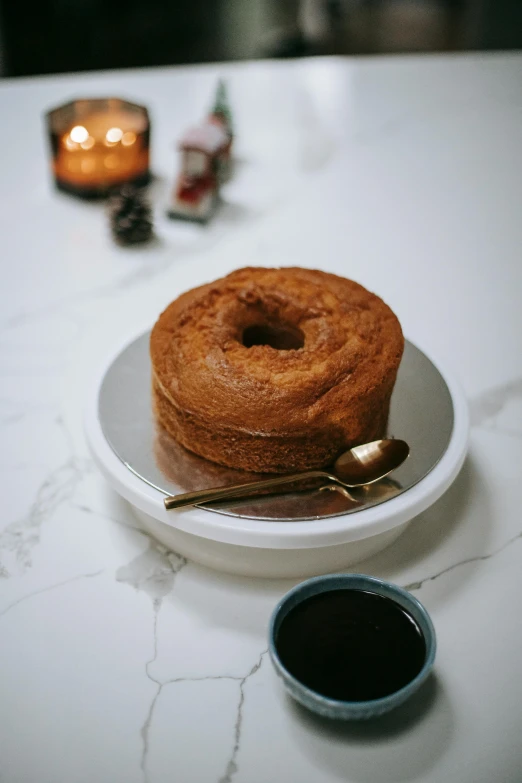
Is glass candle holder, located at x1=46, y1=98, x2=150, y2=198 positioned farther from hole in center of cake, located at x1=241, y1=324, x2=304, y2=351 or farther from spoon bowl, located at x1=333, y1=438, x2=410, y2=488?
spoon bowl, located at x1=333, y1=438, x2=410, y2=488

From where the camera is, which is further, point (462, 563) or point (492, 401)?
point (492, 401)

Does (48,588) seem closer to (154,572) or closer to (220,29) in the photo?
(154,572)

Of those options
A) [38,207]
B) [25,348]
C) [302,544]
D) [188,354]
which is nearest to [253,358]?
[188,354]

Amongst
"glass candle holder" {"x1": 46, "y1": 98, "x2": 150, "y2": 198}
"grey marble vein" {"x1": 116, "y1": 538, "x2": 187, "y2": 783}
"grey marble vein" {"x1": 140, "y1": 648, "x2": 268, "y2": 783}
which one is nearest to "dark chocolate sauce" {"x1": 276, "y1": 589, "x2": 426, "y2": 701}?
"grey marble vein" {"x1": 140, "y1": 648, "x2": 268, "y2": 783}

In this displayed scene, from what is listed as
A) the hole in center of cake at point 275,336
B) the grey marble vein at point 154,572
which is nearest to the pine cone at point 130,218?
the hole in center of cake at point 275,336

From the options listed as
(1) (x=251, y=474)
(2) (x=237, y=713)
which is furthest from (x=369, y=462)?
(2) (x=237, y=713)

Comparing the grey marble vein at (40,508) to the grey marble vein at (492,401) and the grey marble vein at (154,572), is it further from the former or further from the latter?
the grey marble vein at (492,401)
